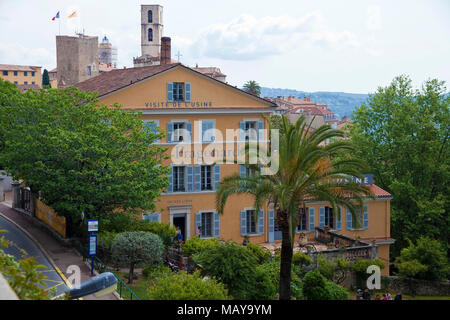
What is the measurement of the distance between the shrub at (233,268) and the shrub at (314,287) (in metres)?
3.75

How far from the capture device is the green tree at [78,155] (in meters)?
25.7

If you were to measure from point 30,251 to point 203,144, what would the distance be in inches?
501

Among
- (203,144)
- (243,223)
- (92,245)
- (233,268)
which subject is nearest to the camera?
(233,268)

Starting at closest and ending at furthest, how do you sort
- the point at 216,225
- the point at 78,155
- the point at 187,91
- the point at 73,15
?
the point at 78,155 → the point at 187,91 → the point at 216,225 → the point at 73,15

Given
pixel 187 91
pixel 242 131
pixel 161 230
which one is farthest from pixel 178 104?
pixel 161 230

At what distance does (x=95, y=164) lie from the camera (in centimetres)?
2628

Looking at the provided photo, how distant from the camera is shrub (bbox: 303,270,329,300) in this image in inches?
938

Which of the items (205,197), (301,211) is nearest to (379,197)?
(301,211)

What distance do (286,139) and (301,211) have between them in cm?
1564

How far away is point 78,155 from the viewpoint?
2544 cm

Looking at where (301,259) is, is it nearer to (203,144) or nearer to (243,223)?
(243,223)

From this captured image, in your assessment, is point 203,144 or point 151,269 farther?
point 203,144

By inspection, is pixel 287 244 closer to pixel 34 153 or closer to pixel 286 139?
pixel 286 139

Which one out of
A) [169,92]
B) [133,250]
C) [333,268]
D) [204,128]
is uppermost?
[169,92]
